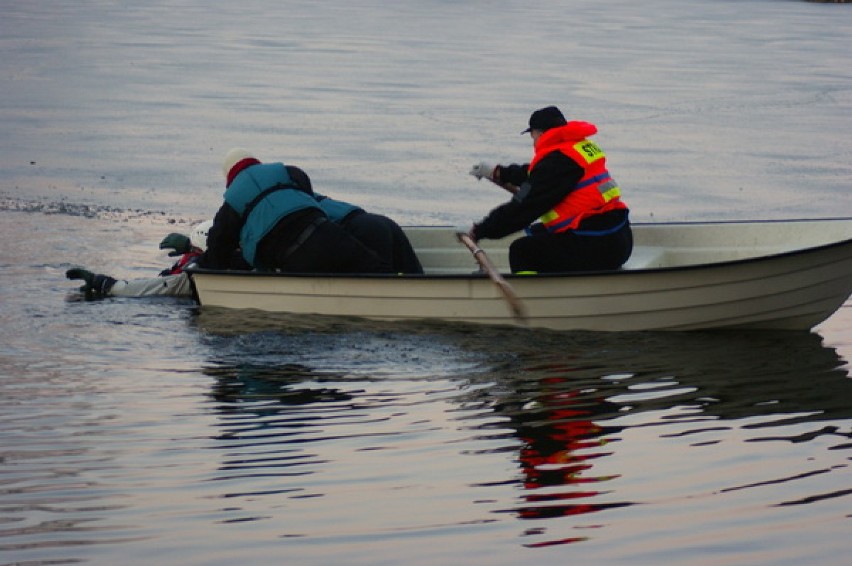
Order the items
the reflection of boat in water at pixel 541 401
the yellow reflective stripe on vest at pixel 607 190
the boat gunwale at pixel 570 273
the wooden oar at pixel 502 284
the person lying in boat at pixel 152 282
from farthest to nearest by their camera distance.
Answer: the person lying in boat at pixel 152 282 < the yellow reflective stripe on vest at pixel 607 190 < the wooden oar at pixel 502 284 < the boat gunwale at pixel 570 273 < the reflection of boat in water at pixel 541 401

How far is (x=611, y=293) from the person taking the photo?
30.8 ft

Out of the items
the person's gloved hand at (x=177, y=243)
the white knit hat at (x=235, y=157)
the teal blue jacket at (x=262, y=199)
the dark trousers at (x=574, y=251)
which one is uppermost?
the white knit hat at (x=235, y=157)

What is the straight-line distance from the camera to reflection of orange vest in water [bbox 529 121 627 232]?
31.0ft

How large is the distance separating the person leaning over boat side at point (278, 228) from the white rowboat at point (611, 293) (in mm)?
190

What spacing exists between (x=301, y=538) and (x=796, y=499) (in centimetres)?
200

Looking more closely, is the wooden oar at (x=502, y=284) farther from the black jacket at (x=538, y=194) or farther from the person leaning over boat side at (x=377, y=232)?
the person leaning over boat side at (x=377, y=232)

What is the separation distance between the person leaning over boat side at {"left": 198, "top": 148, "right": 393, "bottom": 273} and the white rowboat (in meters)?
0.19

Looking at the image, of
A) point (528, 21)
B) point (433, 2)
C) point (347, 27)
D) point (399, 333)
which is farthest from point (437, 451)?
point (433, 2)

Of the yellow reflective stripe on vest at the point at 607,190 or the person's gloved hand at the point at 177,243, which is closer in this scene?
the yellow reflective stripe on vest at the point at 607,190

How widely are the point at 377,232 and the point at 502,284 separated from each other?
1.12m

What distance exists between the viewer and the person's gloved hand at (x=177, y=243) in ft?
36.6

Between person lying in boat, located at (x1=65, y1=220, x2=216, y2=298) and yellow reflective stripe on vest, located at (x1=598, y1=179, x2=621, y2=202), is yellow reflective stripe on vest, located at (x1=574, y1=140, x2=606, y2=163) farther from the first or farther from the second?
person lying in boat, located at (x1=65, y1=220, x2=216, y2=298)

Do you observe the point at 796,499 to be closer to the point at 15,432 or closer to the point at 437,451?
the point at 437,451

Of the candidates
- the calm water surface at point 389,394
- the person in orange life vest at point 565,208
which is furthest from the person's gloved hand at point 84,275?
the person in orange life vest at point 565,208
